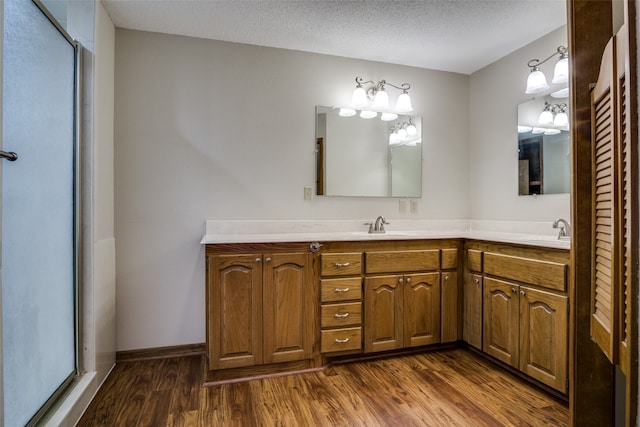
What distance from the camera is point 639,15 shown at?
53 cm

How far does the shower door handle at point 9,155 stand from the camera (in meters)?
1.13

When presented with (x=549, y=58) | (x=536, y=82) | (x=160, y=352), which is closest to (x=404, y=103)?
(x=536, y=82)

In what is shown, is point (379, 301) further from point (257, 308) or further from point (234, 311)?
→ point (234, 311)

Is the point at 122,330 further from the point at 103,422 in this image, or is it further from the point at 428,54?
the point at 428,54

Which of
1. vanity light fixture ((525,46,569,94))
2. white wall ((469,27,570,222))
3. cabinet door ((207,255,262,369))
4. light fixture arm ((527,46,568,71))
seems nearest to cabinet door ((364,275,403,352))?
cabinet door ((207,255,262,369))

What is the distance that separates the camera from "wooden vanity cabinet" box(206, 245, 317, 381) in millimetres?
2021

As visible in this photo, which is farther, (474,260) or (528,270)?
(474,260)

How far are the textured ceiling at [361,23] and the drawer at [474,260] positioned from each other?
1.56m

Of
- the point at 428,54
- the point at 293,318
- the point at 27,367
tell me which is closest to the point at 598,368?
the point at 293,318

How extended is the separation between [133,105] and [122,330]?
158 centimetres

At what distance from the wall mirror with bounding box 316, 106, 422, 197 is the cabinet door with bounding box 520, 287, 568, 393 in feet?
4.33

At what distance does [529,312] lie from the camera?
6.53 ft

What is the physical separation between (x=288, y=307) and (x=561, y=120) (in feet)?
7.38

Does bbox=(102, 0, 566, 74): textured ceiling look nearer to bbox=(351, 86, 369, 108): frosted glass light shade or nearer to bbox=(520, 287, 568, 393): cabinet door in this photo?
bbox=(351, 86, 369, 108): frosted glass light shade
